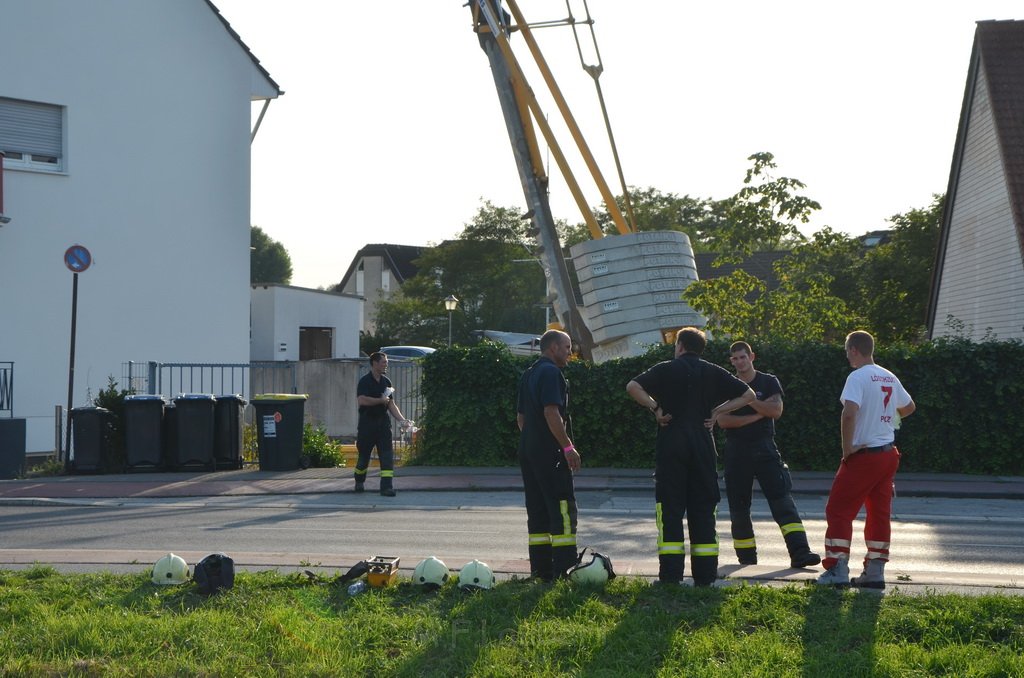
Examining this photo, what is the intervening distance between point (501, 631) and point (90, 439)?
1234 cm

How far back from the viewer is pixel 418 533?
10938 millimetres

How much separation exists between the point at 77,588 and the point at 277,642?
202 centimetres

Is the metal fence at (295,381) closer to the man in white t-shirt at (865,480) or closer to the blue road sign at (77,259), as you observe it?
the blue road sign at (77,259)

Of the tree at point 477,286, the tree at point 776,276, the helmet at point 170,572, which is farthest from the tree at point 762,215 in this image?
the tree at point 477,286

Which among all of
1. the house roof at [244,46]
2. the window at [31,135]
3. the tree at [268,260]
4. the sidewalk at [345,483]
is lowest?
the sidewalk at [345,483]

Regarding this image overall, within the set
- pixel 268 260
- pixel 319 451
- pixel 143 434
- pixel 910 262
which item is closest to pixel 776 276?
pixel 319 451

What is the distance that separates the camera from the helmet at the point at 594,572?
7336 mm

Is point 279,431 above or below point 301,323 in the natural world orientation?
below

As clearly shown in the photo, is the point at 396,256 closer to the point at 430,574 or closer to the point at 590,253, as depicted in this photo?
the point at 590,253

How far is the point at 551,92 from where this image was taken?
21.9 m

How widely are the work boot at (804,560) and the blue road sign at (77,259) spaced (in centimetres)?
1240

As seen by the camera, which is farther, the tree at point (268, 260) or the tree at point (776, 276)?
the tree at point (268, 260)

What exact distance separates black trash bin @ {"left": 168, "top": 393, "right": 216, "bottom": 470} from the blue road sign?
253cm

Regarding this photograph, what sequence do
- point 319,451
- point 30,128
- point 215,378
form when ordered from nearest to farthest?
point 319,451, point 30,128, point 215,378
